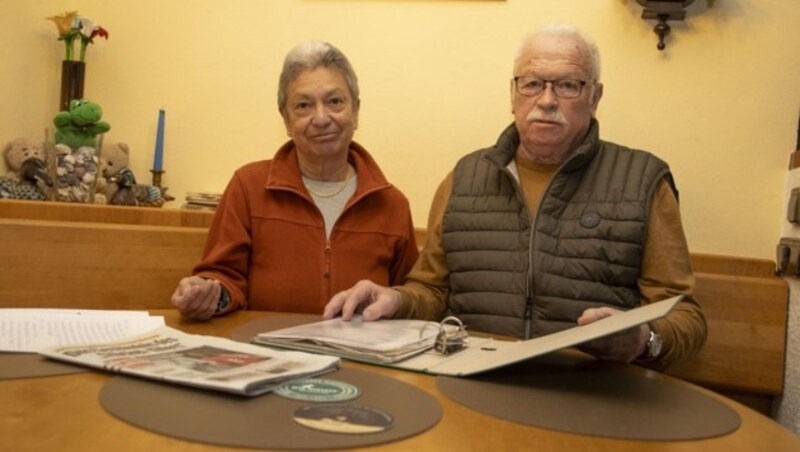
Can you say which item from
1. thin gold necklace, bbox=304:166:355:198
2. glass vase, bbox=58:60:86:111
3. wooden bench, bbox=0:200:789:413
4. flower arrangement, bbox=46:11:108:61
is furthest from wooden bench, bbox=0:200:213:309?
flower arrangement, bbox=46:11:108:61

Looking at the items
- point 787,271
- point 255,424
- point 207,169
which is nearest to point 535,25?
point 787,271

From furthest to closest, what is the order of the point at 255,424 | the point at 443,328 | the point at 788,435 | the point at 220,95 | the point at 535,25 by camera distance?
1. the point at 220,95
2. the point at 535,25
3. the point at 443,328
4. the point at 788,435
5. the point at 255,424

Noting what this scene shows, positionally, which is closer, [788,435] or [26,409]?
[26,409]

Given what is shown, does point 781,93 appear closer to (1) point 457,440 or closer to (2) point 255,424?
(1) point 457,440

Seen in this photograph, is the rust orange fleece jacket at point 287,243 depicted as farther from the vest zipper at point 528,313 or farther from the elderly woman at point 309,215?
the vest zipper at point 528,313

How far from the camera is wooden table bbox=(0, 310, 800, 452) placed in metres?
0.64

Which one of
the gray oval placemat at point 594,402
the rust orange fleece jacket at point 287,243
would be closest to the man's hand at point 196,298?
the rust orange fleece jacket at point 287,243

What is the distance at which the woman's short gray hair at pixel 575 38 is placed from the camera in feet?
5.34

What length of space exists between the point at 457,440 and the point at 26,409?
1.41 ft

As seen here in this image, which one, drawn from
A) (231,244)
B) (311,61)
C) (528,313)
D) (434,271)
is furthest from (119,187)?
(528,313)

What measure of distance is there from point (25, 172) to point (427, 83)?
1.20 metres

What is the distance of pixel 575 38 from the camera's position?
1633mm

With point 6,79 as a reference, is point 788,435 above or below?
below

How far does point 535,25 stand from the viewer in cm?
209
